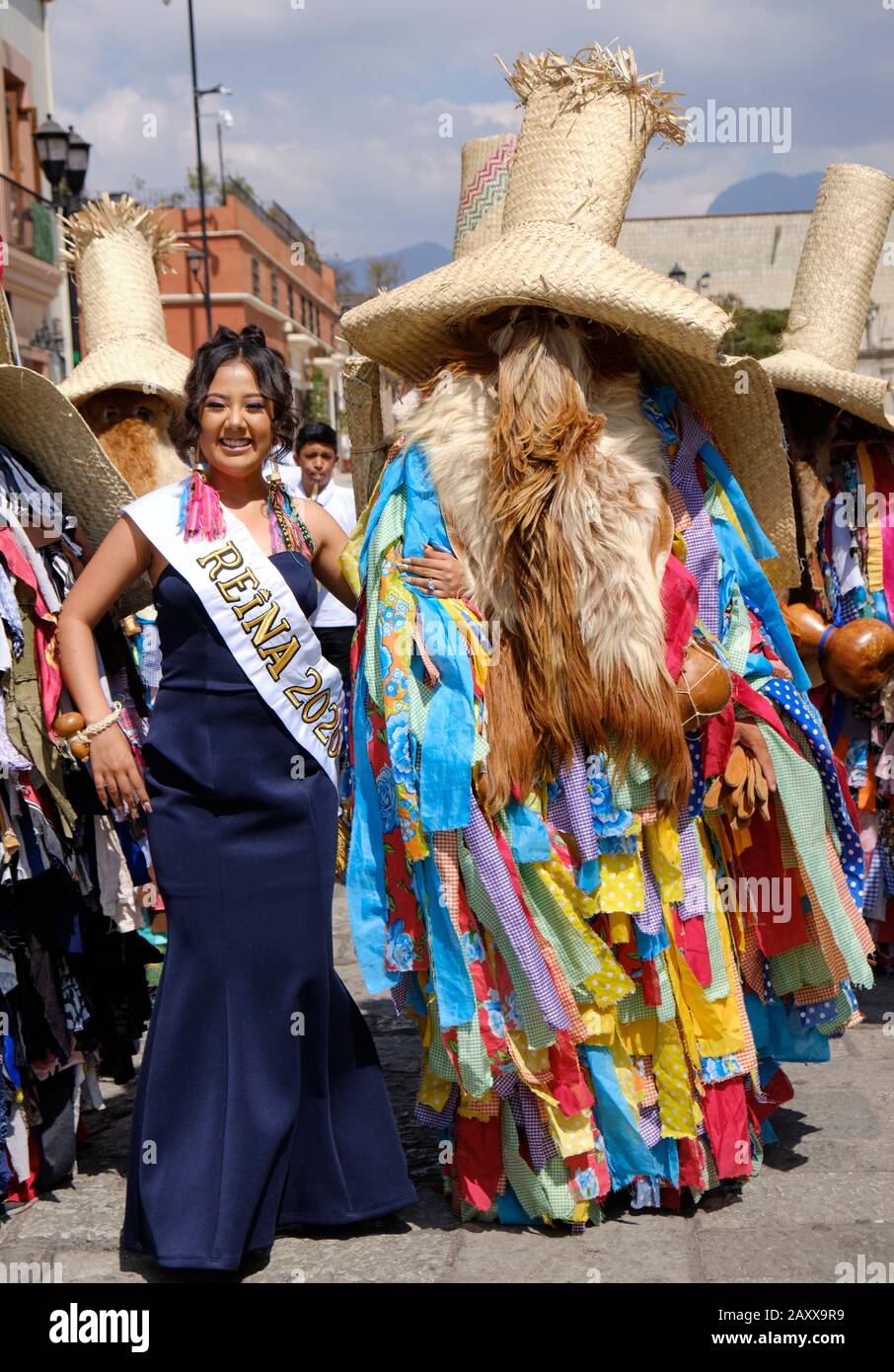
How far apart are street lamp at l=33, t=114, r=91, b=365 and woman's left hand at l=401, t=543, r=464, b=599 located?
841 centimetres

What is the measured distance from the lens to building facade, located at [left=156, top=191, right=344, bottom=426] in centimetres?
3650

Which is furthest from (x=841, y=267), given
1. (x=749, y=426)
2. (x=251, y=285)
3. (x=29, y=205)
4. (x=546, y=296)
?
(x=251, y=285)

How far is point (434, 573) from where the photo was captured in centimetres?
310

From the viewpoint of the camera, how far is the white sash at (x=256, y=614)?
3068 millimetres

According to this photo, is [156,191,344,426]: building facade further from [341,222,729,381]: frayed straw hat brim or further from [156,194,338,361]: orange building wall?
[341,222,729,381]: frayed straw hat brim

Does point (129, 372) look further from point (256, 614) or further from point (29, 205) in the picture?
point (29, 205)

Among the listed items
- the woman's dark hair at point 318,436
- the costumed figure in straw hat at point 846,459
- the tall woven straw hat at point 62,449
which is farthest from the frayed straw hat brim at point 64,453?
the woman's dark hair at point 318,436

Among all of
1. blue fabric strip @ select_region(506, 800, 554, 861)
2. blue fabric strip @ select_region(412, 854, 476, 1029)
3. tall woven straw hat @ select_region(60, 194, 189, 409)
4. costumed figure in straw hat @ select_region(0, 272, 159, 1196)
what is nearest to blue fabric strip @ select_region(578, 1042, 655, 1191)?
blue fabric strip @ select_region(412, 854, 476, 1029)

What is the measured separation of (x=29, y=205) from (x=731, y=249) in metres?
24.8

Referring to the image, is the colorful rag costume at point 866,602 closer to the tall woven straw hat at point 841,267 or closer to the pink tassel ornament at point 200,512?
the tall woven straw hat at point 841,267

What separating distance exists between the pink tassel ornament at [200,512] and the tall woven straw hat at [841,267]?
226cm
